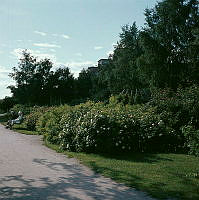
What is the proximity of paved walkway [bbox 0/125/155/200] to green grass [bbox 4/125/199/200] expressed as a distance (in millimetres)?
335

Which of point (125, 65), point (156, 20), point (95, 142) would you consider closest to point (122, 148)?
point (95, 142)

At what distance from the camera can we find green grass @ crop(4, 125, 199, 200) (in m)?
6.18

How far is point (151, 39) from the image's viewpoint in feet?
110

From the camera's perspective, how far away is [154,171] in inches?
310

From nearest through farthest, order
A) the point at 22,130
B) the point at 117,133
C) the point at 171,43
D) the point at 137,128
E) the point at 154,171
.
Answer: the point at 154,171 < the point at 117,133 < the point at 137,128 < the point at 22,130 < the point at 171,43

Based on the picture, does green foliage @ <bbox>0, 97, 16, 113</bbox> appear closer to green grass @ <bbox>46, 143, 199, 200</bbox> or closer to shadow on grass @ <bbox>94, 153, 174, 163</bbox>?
green grass @ <bbox>46, 143, 199, 200</bbox>

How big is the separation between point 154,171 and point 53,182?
260 cm

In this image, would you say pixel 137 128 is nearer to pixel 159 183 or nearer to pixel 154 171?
pixel 154 171

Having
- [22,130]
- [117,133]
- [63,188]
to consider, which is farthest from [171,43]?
[63,188]

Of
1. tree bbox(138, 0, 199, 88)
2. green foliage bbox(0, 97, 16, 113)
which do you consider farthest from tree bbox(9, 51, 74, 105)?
tree bbox(138, 0, 199, 88)

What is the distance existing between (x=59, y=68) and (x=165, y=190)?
62.0 meters

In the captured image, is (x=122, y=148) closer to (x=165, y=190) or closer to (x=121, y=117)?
(x=121, y=117)

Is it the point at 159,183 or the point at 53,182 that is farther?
the point at 53,182

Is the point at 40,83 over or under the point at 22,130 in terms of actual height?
over
